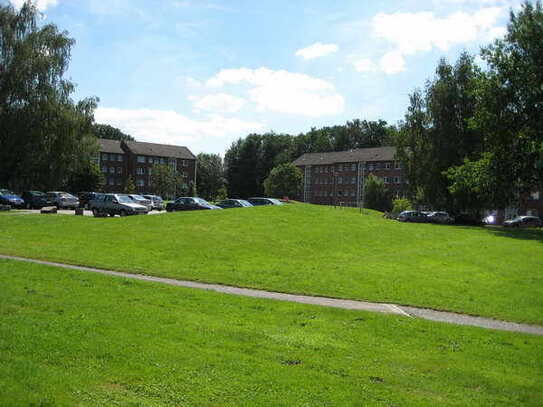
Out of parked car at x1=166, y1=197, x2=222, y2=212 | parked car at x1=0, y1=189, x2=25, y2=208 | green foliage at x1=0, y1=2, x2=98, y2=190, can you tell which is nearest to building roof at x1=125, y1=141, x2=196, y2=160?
green foliage at x1=0, y1=2, x2=98, y2=190

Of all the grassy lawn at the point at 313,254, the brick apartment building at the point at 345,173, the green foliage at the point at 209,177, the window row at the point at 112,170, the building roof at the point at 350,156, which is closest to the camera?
the grassy lawn at the point at 313,254

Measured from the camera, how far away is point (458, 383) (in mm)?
7250

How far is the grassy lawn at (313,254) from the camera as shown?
15203mm

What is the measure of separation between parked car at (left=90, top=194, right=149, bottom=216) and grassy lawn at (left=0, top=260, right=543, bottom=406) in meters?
28.4

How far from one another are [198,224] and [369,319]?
61.9 feet

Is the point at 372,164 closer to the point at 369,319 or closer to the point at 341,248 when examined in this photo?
the point at 341,248

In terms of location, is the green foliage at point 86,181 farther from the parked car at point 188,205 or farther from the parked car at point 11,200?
the parked car at point 188,205

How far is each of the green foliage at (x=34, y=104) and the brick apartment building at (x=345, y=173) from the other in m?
69.2

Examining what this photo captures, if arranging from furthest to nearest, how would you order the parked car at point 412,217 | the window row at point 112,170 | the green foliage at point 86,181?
1. the window row at point 112,170
2. the green foliage at point 86,181
3. the parked car at point 412,217

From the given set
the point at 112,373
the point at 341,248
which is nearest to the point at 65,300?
the point at 112,373

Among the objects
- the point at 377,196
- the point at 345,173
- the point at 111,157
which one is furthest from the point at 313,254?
the point at 111,157

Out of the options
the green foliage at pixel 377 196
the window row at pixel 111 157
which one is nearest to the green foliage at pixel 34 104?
the green foliage at pixel 377 196

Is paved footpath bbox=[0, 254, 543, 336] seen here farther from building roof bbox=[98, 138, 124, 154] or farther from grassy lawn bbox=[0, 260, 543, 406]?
building roof bbox=[98, 138, 124, 154]

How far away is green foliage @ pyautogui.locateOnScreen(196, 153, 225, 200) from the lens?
129 m
